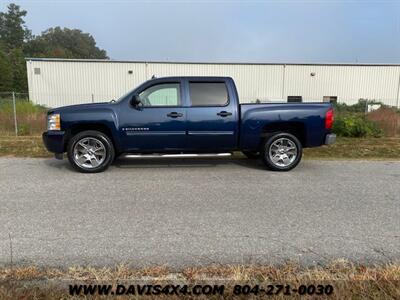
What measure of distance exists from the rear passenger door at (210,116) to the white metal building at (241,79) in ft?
79.4

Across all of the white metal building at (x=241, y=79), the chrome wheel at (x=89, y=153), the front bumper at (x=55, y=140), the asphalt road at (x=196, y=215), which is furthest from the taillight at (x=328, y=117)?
the white metal building at (x=241, y=79)

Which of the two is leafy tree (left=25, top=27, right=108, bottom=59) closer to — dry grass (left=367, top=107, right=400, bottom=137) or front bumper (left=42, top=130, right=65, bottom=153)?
dry grass (left=367, top=107, right=400, bottom=137)

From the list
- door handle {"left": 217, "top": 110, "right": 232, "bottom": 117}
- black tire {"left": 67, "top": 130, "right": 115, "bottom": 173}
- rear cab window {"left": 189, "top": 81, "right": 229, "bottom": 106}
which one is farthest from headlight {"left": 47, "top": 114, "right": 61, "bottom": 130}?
door handle {"left": 217, "top": 110, "right": 232, "bottom": 117}

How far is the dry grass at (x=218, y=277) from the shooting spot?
274cm

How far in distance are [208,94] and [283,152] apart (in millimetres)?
1995

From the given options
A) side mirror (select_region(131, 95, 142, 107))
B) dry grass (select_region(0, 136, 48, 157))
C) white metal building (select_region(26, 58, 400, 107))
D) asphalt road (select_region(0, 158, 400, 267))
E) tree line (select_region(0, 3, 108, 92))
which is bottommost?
asphalt road (select_region(0, 158, 400, 267))

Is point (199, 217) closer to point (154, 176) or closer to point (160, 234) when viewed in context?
point (160, 234)

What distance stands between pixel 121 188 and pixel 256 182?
2418 millimetres

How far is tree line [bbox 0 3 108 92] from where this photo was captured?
49.7 metres

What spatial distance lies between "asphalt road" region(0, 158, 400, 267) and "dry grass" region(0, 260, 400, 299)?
225 millimetres

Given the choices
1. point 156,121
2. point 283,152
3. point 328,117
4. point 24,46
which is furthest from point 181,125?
point 24,46

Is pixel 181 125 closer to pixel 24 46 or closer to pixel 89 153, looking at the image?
pixel 89 153

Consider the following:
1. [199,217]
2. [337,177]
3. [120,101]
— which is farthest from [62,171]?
[337,177]

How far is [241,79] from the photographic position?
3209 centimetres
